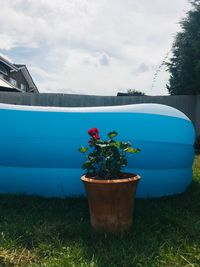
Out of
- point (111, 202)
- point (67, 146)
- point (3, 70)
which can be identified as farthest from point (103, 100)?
point (3, 70)

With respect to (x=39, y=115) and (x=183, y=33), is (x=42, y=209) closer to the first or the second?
(x=39, y=115)

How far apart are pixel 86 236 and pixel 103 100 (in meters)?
9.73

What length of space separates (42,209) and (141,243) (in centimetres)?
125

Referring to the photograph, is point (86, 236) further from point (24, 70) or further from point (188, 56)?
point (24, 70)

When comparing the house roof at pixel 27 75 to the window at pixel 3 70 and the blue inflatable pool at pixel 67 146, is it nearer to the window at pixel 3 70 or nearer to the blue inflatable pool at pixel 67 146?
the window at pixel 3 70

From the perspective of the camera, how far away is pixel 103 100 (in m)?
12.4

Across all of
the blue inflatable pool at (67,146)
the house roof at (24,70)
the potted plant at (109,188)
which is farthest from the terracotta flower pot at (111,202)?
the house roof at (24,70)

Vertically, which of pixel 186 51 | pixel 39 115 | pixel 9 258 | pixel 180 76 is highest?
pixel 186 51

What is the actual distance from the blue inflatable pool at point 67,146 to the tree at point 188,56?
7.84 meters

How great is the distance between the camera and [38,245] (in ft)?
9.01

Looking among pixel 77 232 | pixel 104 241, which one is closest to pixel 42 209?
pixel 77 232

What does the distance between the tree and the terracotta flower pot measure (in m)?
9.03

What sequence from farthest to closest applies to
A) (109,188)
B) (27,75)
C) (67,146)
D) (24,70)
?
(27,75) → (24,70) → (67,146) → (109,188)

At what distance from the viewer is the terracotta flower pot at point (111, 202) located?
2.86 metres
